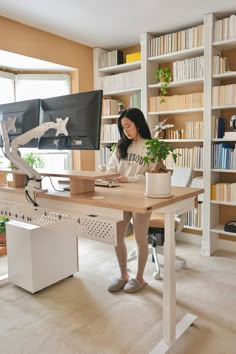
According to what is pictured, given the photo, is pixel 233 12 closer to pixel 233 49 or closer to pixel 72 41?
pixel 233 49

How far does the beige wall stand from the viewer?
10.4 ft

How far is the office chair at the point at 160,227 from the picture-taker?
272cm

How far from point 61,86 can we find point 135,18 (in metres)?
1.40

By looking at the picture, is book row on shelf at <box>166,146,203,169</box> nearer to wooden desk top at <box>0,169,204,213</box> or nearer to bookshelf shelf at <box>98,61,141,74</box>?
bookshelf shelf at <box>98,61,141,74</box>

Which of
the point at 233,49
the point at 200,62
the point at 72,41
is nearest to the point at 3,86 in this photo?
the point at 72,41

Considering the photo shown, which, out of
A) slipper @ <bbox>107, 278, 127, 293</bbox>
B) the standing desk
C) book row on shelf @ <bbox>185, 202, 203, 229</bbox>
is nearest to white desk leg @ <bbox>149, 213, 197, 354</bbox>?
the standing desk

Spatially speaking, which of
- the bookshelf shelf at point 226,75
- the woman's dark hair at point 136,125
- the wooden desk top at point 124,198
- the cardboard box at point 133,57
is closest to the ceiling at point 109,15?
the cardboard box at point 133,57

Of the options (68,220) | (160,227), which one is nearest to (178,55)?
(160,227)

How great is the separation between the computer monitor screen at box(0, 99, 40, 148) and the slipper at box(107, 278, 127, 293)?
48.8 inches

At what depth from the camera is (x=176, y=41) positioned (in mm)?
3396

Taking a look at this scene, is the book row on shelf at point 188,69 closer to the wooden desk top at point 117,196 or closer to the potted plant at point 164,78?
the potted plant at point 164,78

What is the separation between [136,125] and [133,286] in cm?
123

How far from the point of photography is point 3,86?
152 inches

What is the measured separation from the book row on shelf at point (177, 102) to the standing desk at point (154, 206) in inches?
71.0
